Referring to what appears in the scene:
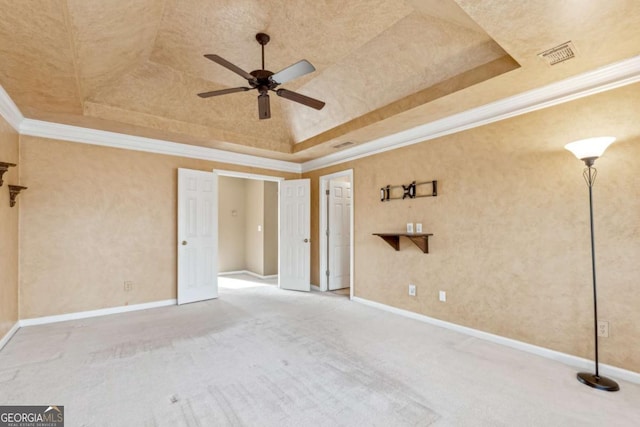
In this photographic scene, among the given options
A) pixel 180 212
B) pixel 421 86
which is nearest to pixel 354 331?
pixel 421 86

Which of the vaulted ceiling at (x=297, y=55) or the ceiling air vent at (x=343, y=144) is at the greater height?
the vaulted ceiling at (x=297, y=55)

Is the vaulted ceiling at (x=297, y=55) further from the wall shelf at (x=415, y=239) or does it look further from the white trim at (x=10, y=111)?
the wall shelf at (x=415, y=239)

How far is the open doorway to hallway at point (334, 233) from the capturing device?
5.71 metres

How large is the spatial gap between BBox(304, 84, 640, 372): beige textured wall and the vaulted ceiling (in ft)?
1.54

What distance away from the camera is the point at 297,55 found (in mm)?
3432

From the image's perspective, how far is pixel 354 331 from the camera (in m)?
3.55

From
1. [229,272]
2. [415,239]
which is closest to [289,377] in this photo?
[415,239]

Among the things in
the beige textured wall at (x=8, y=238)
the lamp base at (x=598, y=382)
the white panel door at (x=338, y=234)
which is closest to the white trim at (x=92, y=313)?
the beige textured wall at (x=8, y=238)

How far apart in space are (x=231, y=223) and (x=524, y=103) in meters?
6.46

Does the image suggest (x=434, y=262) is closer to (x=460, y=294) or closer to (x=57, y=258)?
(x=460, y=294)

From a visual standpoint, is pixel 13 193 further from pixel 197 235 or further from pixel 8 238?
pixel 197 235

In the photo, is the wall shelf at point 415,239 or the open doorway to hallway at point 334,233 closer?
the wall shelf at point 415,239

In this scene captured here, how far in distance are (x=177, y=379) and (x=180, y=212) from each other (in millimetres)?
2885

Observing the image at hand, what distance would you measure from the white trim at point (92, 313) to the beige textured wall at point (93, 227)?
57 mm
